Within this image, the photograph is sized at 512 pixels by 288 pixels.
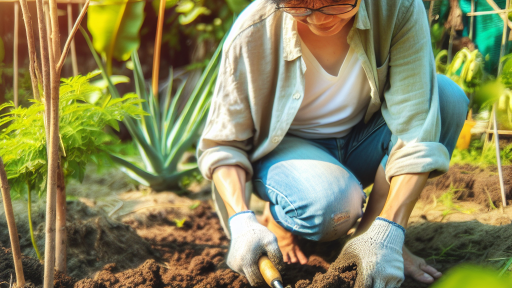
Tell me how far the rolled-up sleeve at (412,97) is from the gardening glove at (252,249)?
0.45m

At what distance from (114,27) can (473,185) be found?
2.12 m

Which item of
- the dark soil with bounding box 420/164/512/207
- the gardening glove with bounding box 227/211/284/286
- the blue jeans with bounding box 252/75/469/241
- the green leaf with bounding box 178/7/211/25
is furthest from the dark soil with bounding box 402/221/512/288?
the green leaf with bounding box 178/7/211/25

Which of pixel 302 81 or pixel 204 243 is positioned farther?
pixel 204 243

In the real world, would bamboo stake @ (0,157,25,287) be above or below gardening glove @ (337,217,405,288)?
above

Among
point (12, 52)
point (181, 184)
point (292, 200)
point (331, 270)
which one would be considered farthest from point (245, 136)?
point (12, 52)

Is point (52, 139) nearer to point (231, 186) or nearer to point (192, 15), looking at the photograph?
point (231, 186)

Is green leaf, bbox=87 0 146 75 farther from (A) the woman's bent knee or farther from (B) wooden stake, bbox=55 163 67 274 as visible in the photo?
(A) the woman's bent knee

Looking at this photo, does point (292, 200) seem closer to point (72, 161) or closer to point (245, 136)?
point (245, 136)

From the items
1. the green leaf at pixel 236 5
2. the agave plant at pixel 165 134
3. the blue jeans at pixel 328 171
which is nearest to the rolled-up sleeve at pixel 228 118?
the blue jeans at pixel 328 171

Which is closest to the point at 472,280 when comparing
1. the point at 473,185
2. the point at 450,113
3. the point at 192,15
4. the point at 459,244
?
the point at 450,113

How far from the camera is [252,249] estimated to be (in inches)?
47.1

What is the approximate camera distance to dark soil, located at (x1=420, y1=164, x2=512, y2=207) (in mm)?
1915

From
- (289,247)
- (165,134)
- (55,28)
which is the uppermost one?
(55,28)

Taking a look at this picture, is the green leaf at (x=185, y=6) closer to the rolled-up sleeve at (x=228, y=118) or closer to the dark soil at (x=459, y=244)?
the rolled-up sleeve at (x=228, y=118)
